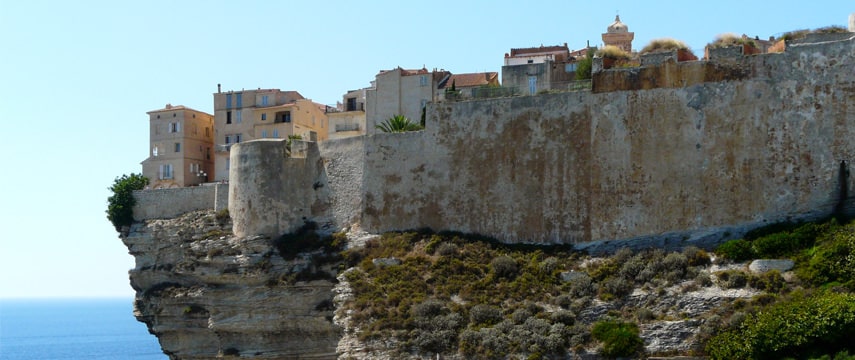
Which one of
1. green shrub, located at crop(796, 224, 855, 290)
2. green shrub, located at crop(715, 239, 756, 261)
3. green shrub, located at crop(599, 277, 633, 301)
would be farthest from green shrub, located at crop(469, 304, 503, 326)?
green shrub, located at crop(796, 224, 855, 290)

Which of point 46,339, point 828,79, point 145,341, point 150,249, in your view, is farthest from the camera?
point 46,339

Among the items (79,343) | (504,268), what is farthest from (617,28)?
(79,343)

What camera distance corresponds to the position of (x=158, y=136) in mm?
59312

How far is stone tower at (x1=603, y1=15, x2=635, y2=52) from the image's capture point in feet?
180

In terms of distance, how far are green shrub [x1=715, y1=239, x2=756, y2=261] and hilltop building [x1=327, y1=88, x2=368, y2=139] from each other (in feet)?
82.4

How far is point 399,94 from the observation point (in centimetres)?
5369

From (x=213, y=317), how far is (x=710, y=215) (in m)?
19.6

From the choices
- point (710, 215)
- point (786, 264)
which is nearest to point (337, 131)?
point (710, 215)

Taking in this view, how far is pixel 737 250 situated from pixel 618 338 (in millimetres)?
5076

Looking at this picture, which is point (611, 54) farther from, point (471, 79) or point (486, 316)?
point (471, 79)

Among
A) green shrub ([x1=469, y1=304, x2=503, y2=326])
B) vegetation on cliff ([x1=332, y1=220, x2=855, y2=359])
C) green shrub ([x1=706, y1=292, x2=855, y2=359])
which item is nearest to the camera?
green shrub ([x1=706, y1=292, x2=855, y2=359])

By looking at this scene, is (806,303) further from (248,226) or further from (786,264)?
(248,226)

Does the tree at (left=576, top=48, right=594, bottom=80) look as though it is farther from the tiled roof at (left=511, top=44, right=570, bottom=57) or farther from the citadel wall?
the tiled roof at (left=511, top=44, right=570, bottom=57)

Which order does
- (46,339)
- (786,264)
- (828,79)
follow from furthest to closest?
(46,339)
(828,79)
(786,264)
